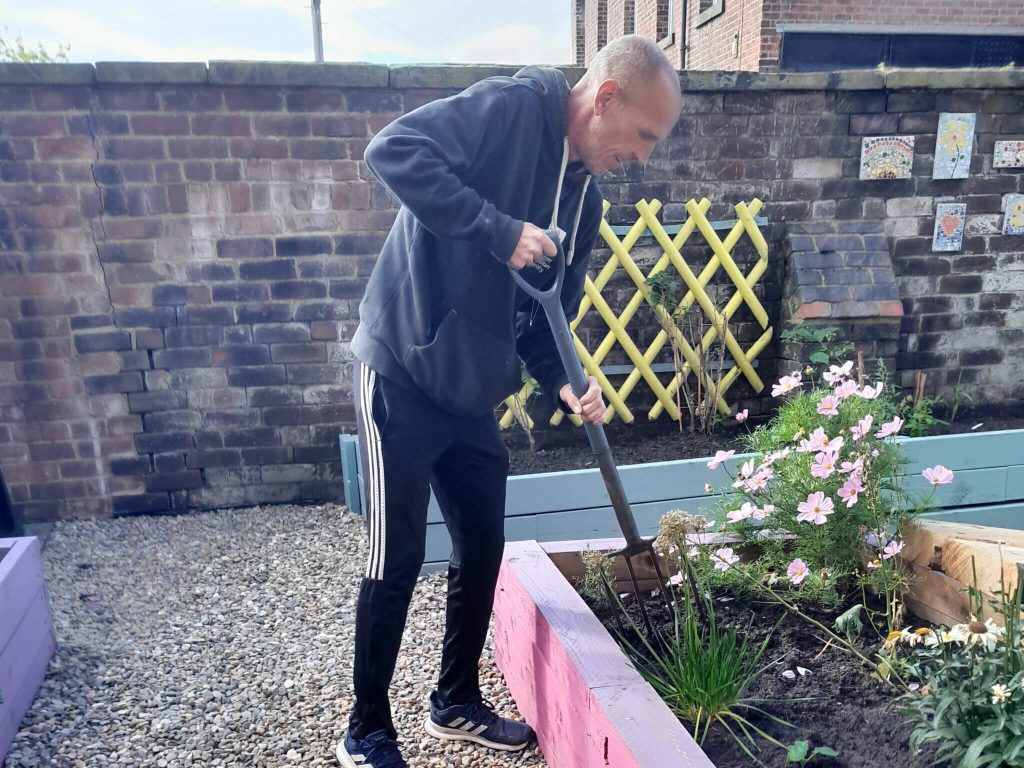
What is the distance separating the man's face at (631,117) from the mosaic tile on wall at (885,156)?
2853 millimetres

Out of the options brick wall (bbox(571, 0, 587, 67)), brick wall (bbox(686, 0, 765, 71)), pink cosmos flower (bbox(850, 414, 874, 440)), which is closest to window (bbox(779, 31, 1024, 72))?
brick wall (bbox(686, 0, 765, 71))

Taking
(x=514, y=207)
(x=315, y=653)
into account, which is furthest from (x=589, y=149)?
(x=315, y=653)

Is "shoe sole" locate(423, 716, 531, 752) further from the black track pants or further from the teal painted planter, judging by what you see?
the teal painted planter

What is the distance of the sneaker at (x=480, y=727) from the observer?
69.0 inches

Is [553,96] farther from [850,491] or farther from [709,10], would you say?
[709,10]

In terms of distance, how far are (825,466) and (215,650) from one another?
6.27 feet

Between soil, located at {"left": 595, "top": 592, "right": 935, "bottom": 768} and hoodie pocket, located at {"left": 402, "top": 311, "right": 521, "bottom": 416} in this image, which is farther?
hoodie pocket, located at {"left": 402, "top": 311, "right": 521, "bottom": 416}

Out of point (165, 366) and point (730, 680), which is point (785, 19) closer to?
point (165, 366)

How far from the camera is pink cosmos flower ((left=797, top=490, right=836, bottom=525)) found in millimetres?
1683

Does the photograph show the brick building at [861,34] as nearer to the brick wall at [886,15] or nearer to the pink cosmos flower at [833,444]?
the brick wall at [886,15]

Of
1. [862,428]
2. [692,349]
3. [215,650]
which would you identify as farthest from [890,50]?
[215,650]

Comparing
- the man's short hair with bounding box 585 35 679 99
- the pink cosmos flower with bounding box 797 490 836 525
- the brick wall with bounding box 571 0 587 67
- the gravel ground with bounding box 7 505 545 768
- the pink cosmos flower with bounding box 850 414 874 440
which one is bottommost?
the gravel ground with bounding box 7 505 545 768

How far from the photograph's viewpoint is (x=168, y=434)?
3498 mm

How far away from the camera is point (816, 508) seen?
1.69 metres
